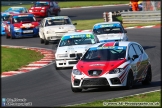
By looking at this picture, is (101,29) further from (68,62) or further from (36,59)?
(68,62)

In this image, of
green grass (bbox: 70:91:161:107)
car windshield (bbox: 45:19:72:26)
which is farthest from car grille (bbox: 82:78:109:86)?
car windshield (bbox: 45:19:72:26)

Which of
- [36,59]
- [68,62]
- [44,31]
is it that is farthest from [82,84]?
[44,31]

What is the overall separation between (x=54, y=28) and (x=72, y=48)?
846 centimetres

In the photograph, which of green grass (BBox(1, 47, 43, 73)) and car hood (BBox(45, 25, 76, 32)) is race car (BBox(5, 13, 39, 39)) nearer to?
car hood (BBox(45, 25, 76, 32))

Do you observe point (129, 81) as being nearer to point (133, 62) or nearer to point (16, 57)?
point (133, 62)

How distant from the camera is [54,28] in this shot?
29.7 metres

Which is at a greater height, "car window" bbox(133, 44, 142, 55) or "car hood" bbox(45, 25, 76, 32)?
"car window" bbox(133, 44, 142, 55)

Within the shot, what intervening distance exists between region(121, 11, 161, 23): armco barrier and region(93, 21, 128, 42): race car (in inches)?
517

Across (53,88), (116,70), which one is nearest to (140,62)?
(116,70)

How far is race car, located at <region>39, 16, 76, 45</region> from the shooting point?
97.0ft

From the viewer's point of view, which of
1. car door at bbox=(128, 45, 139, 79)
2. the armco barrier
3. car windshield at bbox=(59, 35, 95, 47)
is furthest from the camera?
the armco barrier

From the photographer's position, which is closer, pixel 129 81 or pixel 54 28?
pixel 129 81

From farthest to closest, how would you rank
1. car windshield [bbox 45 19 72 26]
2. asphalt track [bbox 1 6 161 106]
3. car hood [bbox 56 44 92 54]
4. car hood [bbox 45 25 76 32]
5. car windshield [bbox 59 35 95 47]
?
car windshield [bbox 45 19 72 26] → car hood [bbox 45 25 76 32] → car windshield [bbox 59 35 95 47] → car hood [bbox 56 44 92 54] → asphalt track [bbox 1 6 161 106]

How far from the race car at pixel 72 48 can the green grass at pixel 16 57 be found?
2.05 meters
